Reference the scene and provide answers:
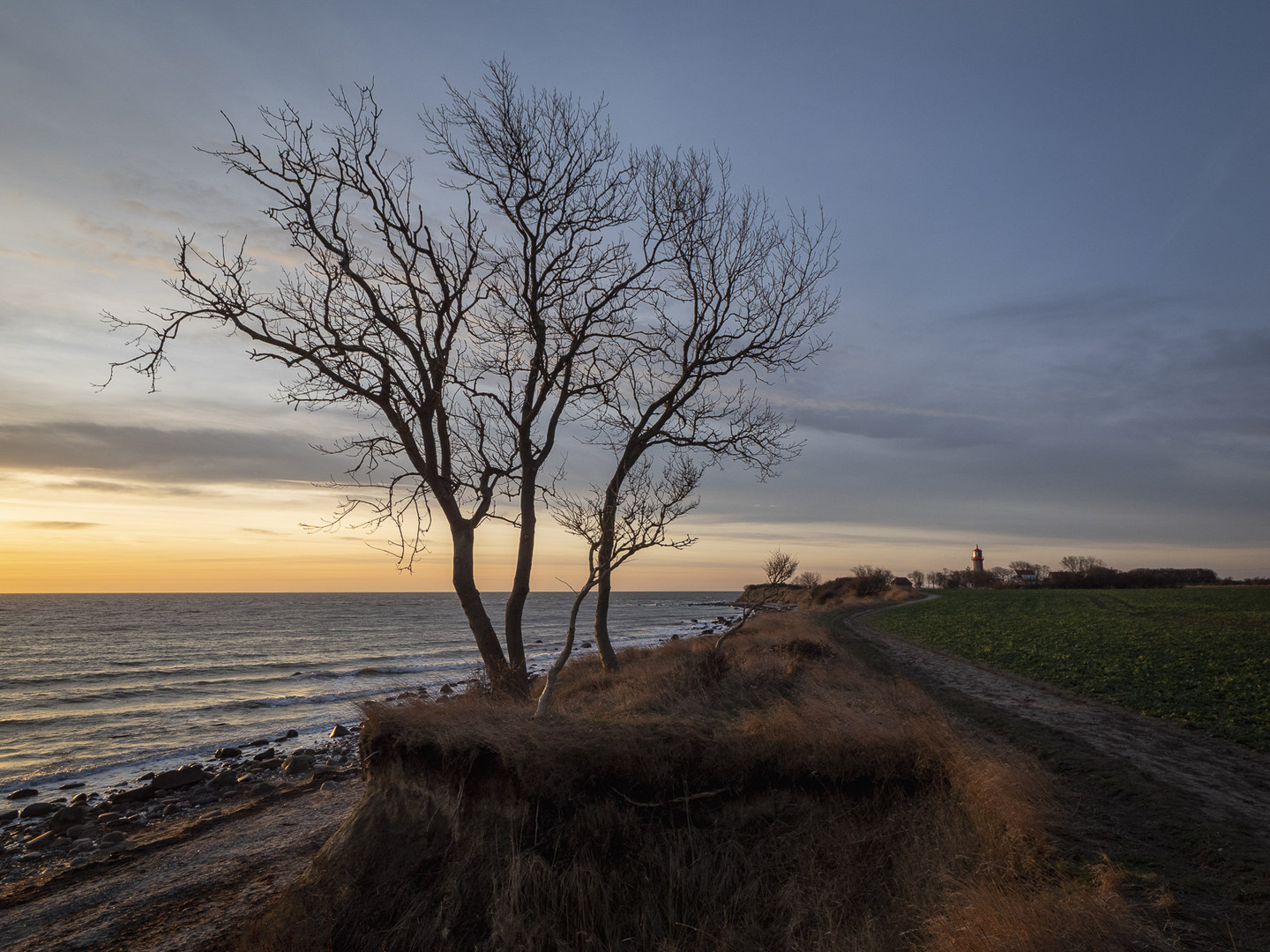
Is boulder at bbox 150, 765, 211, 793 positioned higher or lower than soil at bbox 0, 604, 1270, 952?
lower

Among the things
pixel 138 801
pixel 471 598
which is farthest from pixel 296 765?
pixel 471 598

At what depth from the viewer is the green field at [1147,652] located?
A: 1306 centimetres

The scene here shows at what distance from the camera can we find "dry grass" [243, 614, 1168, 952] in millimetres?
6707

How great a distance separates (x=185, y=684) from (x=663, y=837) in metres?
31.3

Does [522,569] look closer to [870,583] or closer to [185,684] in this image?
[185,684]

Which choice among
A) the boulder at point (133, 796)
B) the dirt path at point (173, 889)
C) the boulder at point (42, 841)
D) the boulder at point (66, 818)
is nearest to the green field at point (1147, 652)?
the dirt path at point (173, 889)

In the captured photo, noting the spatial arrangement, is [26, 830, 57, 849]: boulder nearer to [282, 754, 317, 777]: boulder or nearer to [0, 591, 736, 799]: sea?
[0, 591, 736, 799]: sea

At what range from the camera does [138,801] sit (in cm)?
1397

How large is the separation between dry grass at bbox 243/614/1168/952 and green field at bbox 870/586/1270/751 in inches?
280

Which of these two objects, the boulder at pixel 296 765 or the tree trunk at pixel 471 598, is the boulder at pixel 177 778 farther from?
the tree trunk at pixel 471 598

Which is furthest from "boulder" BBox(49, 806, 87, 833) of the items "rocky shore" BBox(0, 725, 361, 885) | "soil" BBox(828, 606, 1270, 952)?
"soil" BBox(828, 606, 1270, 952)

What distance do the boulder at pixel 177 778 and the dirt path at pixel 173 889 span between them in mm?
2900

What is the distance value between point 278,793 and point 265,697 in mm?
15352

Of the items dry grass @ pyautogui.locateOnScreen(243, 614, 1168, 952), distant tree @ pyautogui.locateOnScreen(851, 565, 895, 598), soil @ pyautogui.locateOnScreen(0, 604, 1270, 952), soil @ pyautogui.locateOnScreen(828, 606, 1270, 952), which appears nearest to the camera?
soil @ pyautogui.locateOnScreen(828, 606, 1270, 952)
